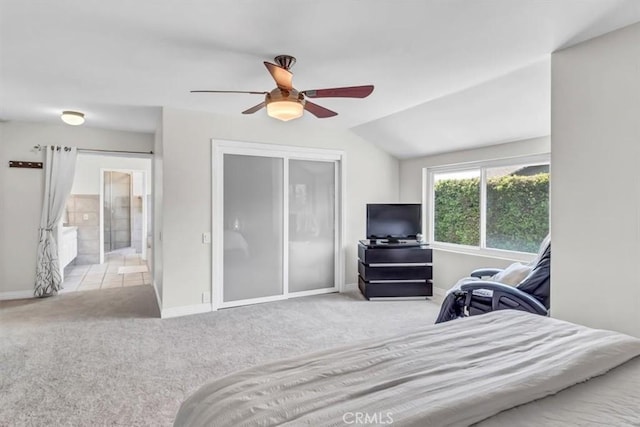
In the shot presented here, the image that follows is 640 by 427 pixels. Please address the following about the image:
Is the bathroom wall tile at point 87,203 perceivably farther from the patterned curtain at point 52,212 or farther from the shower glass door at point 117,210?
the patterned curtain at point 52,212

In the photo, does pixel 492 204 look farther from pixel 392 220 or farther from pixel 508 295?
pixel 508 295

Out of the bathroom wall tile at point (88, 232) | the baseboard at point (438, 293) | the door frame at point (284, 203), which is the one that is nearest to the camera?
the door frame at point (284, 203)

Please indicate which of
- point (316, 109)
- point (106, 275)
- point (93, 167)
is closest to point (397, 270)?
point (316, 109)

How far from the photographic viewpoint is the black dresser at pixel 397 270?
15.5ft

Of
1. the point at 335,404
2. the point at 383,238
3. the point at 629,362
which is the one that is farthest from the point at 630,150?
the point at 383,238

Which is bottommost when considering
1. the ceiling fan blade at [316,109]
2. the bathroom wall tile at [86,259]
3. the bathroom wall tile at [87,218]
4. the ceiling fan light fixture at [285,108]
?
the bathroom wall tile at [86,259]

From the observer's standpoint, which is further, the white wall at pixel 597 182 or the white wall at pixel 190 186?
the white wall at pixel 190 186

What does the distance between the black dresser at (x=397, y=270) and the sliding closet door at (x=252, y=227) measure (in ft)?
4.01

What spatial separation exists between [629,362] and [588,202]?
139 centimetres

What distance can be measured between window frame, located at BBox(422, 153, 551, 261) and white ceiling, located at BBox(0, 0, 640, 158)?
0.33m

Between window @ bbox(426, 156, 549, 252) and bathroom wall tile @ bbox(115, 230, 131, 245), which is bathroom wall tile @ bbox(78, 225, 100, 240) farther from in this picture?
window @ bbox(426, 156, 549, 252)

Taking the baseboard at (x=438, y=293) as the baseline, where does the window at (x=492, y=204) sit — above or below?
above

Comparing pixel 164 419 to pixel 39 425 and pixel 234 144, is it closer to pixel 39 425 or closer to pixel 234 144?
pixel 39 425

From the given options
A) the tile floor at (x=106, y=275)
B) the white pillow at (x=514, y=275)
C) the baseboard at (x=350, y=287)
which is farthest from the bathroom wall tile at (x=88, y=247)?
the white pillow at (x=514, y=275)
